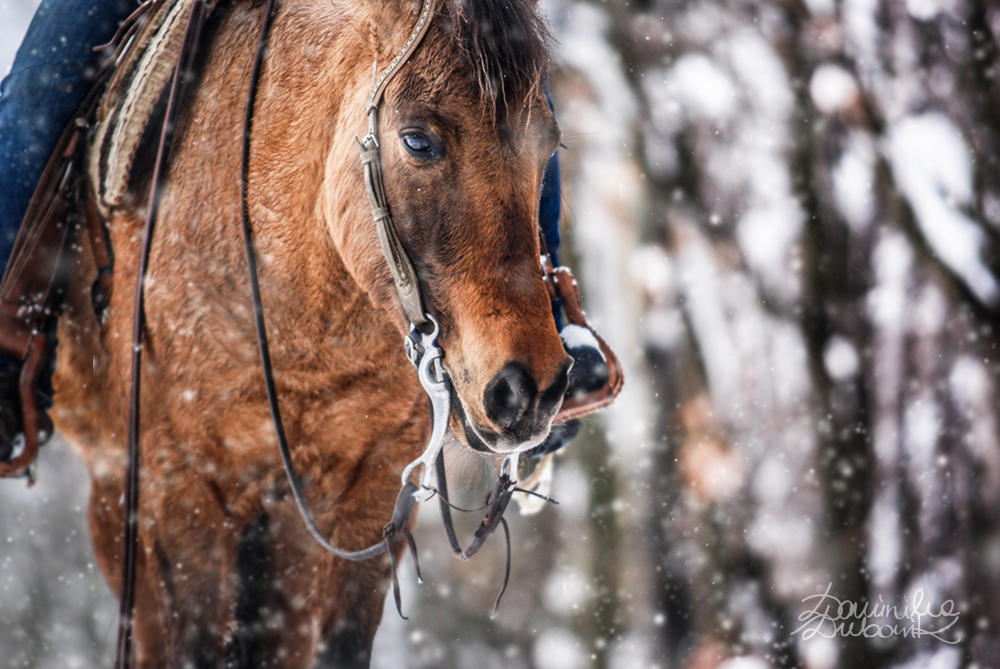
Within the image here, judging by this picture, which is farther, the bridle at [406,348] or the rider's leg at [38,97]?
the rider's leg at [38,97]

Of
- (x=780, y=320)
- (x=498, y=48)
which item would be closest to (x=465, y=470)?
(x=498, y=48)

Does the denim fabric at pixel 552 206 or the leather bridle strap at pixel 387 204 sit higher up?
the leather bridle strap at pixel 387 204

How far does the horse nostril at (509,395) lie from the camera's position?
167 cm

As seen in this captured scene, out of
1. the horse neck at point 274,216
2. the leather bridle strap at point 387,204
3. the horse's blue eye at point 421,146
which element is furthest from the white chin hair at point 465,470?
the horse's blue eye at point 421,146

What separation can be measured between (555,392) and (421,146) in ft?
1.92

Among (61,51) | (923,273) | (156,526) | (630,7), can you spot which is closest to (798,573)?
(923,273)

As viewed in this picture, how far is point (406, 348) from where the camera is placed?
1.87 m

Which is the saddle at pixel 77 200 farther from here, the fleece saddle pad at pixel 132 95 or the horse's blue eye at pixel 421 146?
the horse's blue eye at pixel 421 146

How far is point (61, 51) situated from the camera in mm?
2377

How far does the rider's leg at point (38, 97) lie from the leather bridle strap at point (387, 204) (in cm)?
99

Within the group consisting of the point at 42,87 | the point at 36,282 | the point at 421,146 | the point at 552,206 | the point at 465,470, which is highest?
the point at 42,87

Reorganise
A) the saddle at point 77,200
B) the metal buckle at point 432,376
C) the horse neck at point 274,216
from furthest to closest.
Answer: the saddle at point 77,200 → the horse neck at point 274,216 → the metal buckle at point 432,376

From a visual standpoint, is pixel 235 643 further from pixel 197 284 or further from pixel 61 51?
pixel 61 51

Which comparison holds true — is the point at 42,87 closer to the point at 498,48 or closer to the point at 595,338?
the point at 498,48
